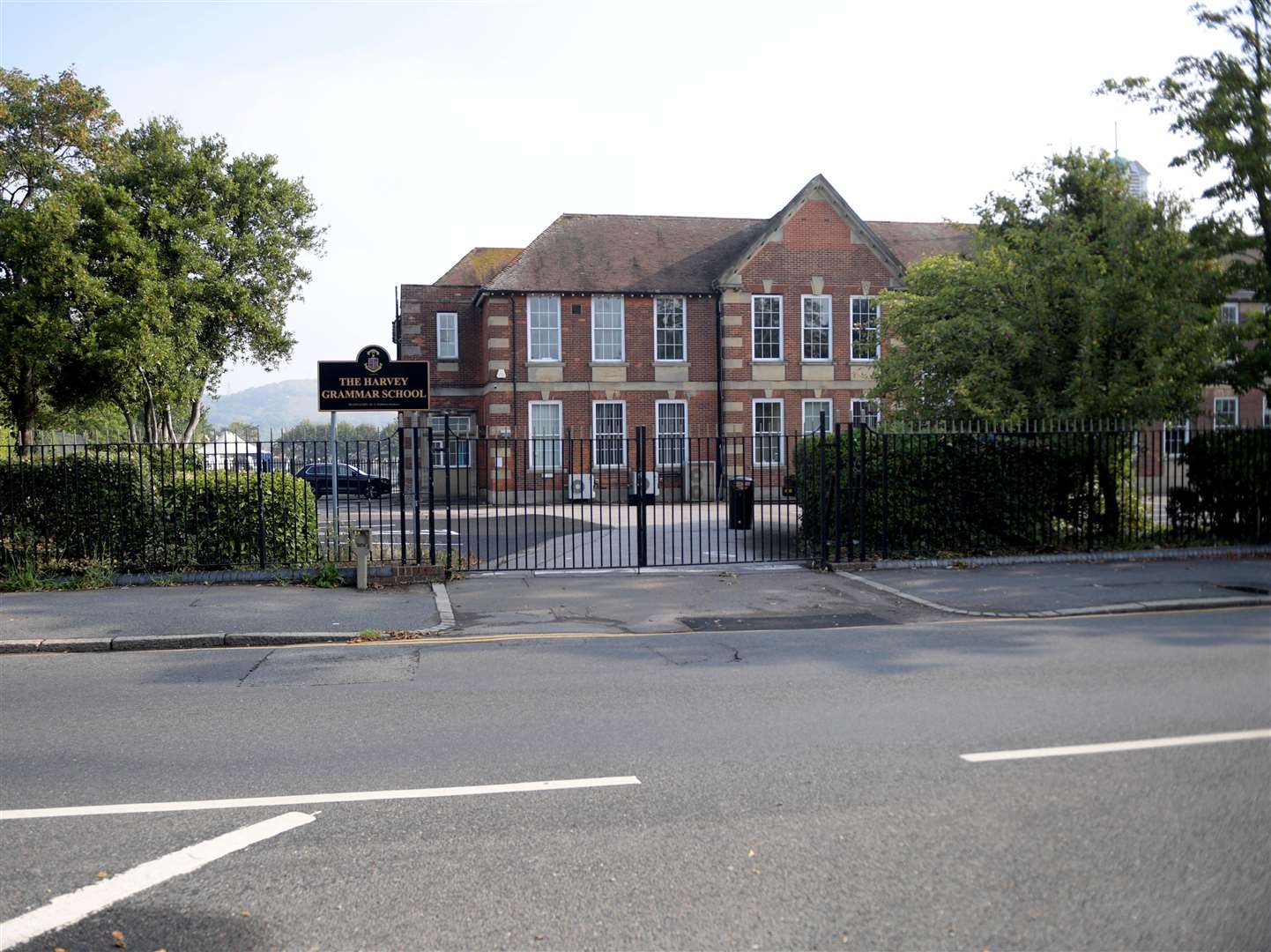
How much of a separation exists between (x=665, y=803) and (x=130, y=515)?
11.5 metres

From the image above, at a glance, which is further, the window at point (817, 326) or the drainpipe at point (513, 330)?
the window at point (817, 326)

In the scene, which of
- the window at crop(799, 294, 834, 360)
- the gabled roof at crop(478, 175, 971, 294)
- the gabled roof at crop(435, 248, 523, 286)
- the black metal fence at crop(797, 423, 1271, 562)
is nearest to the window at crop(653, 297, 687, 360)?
the gabled roof at crop(478, 175, 971, 294)

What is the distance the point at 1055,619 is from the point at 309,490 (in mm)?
10428

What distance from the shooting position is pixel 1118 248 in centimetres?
1728

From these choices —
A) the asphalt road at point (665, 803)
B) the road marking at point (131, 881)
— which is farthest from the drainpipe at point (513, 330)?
the road marking at point (131, 881)

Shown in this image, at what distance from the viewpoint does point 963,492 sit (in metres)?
16.4

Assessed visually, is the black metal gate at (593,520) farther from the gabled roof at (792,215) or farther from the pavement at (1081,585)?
the gabled roof at (792,215)

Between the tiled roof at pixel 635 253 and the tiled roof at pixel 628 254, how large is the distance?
31 mm

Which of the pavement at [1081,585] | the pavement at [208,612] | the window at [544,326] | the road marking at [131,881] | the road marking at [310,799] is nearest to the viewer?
the road marking at [131,881]

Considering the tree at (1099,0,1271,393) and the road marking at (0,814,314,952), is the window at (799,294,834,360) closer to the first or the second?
the tree at (1099,0,1271,393)

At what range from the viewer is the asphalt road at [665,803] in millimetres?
3879

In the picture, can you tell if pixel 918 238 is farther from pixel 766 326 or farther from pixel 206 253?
pixel 206 253

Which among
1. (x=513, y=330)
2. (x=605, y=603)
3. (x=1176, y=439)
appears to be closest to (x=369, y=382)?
(x=605, y=603)

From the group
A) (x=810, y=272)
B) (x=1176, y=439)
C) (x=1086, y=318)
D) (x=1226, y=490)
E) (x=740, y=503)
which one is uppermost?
(x=810, y=272)
